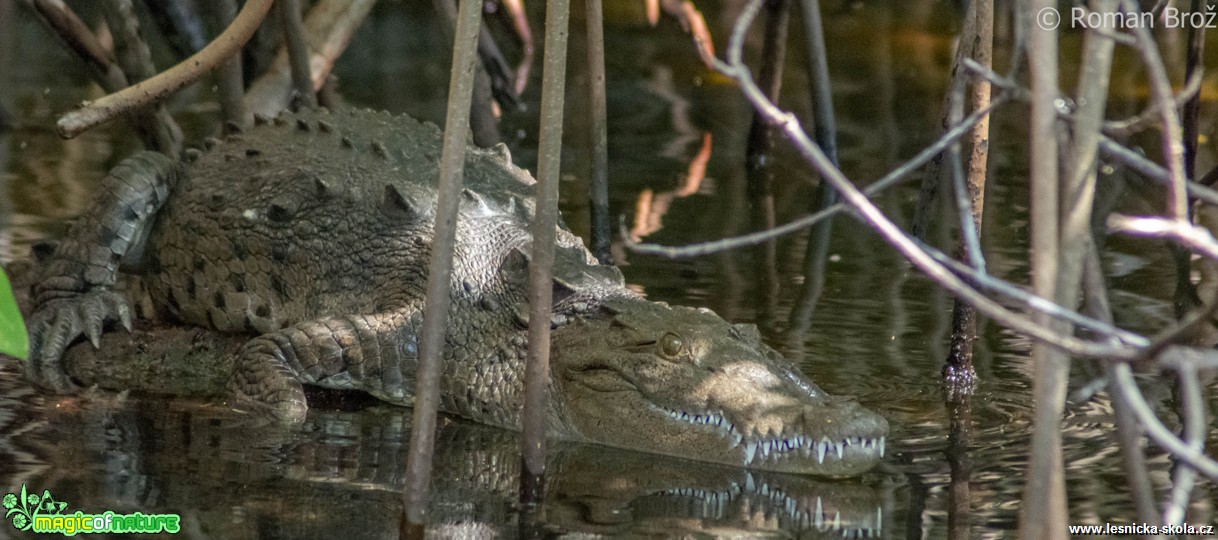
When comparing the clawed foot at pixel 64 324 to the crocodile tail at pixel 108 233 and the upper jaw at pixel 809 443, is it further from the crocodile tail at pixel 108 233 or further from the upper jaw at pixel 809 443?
the upper jaw at pixel 809 443

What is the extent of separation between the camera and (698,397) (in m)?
4.25

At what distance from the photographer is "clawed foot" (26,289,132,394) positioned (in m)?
4.91

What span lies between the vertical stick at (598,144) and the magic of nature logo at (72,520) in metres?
2.32

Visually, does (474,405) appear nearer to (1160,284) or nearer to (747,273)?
(747,273)

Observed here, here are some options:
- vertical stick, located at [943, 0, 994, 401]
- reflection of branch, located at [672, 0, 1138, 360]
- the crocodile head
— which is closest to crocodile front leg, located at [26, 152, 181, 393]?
the crocodile head

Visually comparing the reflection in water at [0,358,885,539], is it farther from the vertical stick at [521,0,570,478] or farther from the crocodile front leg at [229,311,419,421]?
the vertical stick at [521,0,570,478]

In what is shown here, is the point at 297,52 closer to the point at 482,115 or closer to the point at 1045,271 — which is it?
the point at 482,115

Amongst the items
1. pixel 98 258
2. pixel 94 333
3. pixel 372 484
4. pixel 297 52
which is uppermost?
pixel 297 52

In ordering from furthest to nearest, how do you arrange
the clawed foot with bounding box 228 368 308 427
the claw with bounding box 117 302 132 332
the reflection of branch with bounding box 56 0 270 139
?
1. the claw with bounding box 117 302 132 332
2. the clawed foot with bounding box 228 368 308 427
3. the reflection of branch with bounding box 56 0 270 139

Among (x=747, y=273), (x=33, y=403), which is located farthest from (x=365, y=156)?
(x=747, y=273)

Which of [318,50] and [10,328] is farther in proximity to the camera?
[318,50]

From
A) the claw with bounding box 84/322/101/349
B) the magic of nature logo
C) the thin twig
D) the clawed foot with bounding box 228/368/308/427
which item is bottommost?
the magic of nature logo

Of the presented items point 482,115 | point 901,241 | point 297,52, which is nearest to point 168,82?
point 297,52

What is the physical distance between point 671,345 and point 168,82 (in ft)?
5.55
